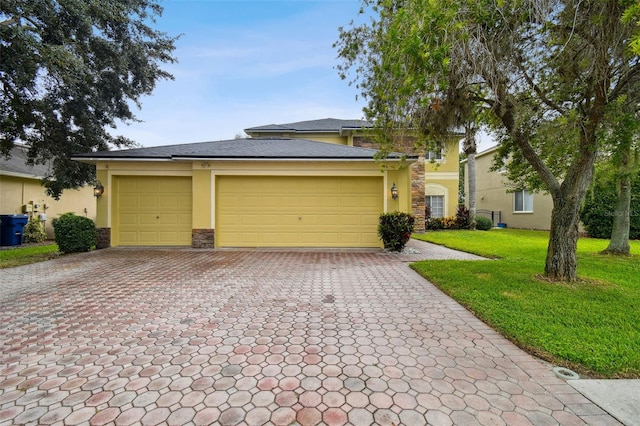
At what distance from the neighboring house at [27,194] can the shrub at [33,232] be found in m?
0.61

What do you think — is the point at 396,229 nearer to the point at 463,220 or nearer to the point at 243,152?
the point at 243,152

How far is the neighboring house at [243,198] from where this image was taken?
980 cm

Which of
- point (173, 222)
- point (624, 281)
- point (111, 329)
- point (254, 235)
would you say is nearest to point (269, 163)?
point (254, 235)

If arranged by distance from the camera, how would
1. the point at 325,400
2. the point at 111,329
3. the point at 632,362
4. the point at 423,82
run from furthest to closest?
the point at 423,82 → the point at 111,329 → the point at 632,362 → the point at 325,400

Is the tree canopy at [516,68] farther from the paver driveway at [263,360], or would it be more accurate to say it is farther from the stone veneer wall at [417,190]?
the stone veneer wall at [417,190]

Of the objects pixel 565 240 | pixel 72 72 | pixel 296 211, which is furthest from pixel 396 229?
pixel 72 72

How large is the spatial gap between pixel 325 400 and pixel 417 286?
3.68 metres

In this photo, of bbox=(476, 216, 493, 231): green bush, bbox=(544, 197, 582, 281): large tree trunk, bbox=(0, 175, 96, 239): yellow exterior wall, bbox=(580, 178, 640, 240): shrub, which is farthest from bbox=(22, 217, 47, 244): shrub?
Result: bbox=(580, 178, 640, 240): shrub

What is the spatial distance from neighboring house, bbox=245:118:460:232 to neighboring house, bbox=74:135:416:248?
5310 mm

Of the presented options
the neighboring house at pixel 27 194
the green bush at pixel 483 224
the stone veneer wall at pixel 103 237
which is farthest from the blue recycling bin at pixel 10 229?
the green bush at pixel 483 224

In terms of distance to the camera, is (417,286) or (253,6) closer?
(417,286)

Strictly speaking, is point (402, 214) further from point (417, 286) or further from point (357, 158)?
point (417, 286)

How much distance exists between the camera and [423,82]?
423cm

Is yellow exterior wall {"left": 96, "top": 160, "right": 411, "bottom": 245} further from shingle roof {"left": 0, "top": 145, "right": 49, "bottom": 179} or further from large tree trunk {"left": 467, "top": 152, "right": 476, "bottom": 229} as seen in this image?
large tree trunk {"left": 467, "top": 152, "right": 476, "bottom": 229}
